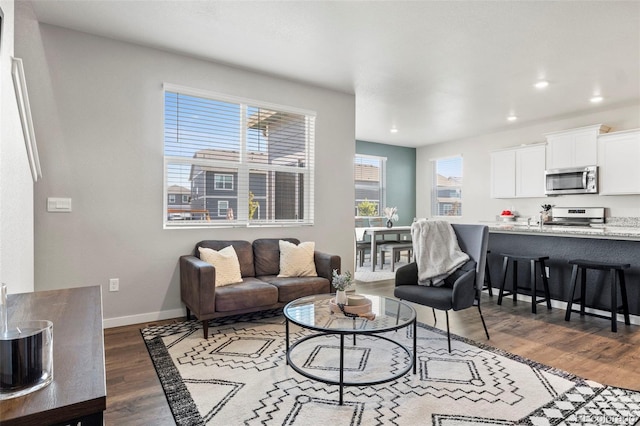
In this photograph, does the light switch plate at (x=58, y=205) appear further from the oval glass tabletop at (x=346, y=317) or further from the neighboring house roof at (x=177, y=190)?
the oval glass tabletop at (x=346, y=317)

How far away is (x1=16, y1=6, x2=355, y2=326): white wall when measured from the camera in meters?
3.19

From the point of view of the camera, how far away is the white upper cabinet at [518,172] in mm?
6598

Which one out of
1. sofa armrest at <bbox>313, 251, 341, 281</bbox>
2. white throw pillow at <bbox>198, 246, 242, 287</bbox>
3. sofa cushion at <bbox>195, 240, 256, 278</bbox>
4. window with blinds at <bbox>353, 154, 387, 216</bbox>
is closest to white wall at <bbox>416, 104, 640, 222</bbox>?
window with blinds at <bbox>353, 154, 387, 216</bbox>

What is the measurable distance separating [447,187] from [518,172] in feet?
6.35

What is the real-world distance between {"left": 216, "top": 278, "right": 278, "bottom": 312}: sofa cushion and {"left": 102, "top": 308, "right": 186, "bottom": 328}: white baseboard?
31.4 inches

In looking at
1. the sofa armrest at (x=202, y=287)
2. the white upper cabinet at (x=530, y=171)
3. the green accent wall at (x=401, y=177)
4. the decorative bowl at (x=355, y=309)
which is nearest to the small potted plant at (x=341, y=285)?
the decorative bowl at (x=355, y=309)

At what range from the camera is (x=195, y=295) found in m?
3.19

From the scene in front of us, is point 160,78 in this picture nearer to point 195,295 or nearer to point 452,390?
point 195,295

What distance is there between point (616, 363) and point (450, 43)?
3.05 metres

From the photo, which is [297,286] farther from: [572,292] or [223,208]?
[572,292]

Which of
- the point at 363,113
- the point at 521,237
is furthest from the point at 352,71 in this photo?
the point at 521,237

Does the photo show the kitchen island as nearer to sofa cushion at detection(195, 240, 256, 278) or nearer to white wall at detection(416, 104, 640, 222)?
white wall at detection(416, 104, 640, 222)

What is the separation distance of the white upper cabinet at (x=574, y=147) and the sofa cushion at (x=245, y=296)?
5.56 meters

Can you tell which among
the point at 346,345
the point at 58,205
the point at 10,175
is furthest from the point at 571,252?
the point at 58,205
